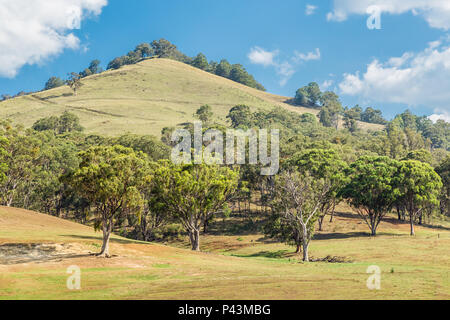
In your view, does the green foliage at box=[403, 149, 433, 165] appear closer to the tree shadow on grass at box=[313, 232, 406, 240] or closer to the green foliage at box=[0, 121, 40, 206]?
the tree shadow on grass at box=[313, 232, 406, 240]

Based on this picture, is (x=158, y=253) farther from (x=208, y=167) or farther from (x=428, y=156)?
(x=428, y=156)

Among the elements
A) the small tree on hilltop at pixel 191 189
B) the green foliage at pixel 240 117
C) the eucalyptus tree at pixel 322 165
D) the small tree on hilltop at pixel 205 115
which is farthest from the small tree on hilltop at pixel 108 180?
the green foliage at pixel 240 117

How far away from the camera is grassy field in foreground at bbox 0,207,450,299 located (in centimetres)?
2038

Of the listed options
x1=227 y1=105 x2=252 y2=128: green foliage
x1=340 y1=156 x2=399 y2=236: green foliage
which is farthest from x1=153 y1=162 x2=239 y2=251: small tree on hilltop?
x1=227 y1=105 x2=252 y2=128: green foliage

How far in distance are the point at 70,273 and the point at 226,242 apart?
4480 centimetres

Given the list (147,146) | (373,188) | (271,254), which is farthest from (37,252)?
(147,146)

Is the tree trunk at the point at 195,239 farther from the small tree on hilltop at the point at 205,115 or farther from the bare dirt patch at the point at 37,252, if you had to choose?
the small tree on hilltop at the point at 205,115

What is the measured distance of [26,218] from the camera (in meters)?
55.1

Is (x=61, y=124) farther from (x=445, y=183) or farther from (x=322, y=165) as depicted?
(x=445, y=183)

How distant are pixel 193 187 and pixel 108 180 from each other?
590 inches

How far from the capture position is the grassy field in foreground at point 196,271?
2038cm

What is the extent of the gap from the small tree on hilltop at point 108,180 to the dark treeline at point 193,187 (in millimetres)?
98

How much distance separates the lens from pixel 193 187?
161 feet

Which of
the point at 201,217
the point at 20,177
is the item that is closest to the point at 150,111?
the point at 20,177
